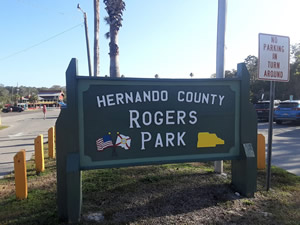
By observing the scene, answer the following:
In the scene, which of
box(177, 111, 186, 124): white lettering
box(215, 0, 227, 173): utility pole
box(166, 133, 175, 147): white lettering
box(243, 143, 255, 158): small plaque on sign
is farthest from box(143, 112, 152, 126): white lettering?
box(215, 0, 227, 173): utility pole

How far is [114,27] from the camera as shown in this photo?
10125 millimetres

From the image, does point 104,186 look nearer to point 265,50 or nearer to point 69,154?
point 69,154

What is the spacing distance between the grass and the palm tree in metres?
5.70

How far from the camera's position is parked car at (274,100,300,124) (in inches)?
551

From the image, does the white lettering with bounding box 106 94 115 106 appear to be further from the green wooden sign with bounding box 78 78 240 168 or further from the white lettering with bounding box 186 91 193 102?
the white lettering with bounding box 186 91 193 102

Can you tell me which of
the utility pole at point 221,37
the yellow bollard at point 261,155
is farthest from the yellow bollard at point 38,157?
the yellow bollard at point 261,155

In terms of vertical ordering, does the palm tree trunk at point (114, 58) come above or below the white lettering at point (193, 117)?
above

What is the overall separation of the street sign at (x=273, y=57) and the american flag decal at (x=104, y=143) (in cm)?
284

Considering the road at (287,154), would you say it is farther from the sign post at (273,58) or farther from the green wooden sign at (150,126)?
the green wooden sign at (150,126)

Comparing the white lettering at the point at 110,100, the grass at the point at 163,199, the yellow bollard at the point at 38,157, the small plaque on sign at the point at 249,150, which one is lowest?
the grass at the point at 163,199

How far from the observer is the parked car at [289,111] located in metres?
14.0

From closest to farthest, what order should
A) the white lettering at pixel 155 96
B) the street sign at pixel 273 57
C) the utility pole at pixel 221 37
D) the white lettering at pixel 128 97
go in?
1. the white lettering at pixel 128 97
2. the white lettering at pixel 155 96
3. the street sign at pixel 273 57
4. the utility pole at pixel 221 37

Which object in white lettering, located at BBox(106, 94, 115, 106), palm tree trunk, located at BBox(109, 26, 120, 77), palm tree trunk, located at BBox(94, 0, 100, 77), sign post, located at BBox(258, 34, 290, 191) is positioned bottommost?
white lettering, located at BBox(106, 94, 115, 106)

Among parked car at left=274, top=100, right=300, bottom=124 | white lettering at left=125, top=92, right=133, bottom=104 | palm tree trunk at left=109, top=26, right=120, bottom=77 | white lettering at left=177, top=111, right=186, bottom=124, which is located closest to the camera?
white lettering at left=125, top=92, right=133, bottom=104
